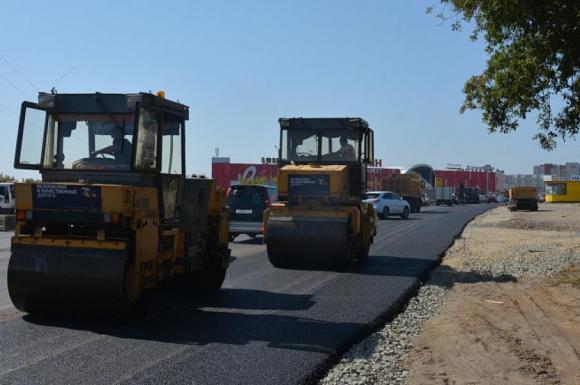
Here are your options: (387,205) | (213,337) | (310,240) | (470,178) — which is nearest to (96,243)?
(213,337)

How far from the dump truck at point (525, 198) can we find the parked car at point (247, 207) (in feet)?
138

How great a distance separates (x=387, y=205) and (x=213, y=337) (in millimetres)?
31932

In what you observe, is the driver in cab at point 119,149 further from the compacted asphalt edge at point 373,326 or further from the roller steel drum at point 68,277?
the compacted asphalt edge at point 373,326

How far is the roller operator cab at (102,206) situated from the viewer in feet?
26.1

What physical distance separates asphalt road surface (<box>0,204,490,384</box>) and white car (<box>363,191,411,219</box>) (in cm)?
2618

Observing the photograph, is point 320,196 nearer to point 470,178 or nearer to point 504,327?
point 504,327

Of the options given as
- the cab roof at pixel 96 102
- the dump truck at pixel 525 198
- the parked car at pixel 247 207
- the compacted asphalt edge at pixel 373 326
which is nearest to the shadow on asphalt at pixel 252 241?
the parked car at pixel 247 207

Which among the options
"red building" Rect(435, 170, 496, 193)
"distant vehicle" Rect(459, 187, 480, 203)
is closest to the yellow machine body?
"distant vehicle" Rect(459, 187, 480, 203)

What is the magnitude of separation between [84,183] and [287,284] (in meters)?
4.89

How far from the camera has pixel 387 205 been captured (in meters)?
39.1

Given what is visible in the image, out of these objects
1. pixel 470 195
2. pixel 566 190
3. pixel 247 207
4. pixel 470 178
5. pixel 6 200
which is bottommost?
pixel 247 207

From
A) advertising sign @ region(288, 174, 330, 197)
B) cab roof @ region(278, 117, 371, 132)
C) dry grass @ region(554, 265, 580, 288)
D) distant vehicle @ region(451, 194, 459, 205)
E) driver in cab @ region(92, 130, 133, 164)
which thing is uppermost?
cab roof @ region(278, 117, 371, 132)

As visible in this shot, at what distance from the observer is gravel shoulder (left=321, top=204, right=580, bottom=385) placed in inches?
264

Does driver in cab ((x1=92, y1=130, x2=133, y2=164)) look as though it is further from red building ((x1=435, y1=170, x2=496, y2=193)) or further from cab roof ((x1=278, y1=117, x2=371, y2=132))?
red building ((x1=435, y1=170, x2=496, y2=193))
